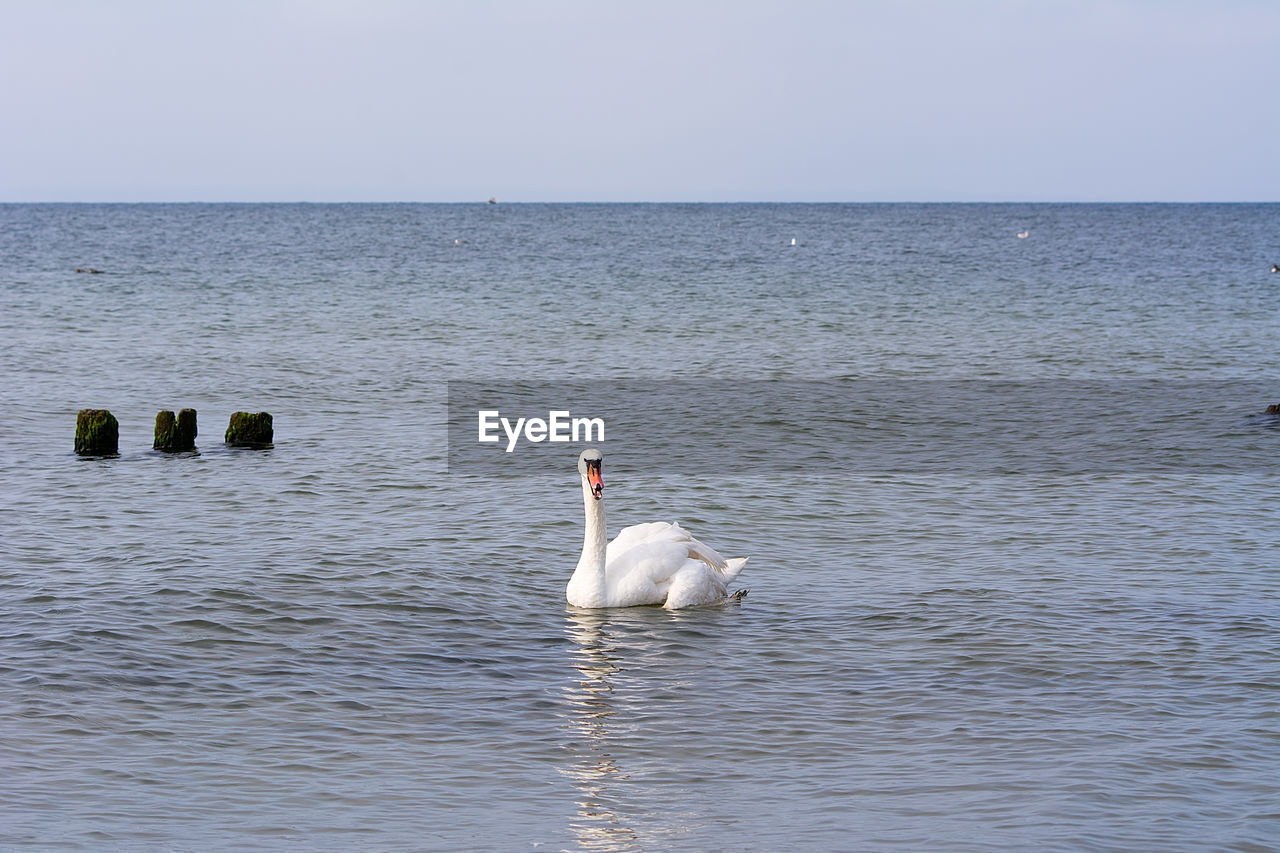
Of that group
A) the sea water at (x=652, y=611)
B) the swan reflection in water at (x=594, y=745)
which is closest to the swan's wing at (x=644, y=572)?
the sea water at (x=652, y=611)

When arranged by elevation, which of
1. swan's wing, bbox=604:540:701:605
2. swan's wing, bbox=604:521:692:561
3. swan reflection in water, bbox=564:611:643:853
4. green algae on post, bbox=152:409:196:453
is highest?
green algae on post, bbox=152:409:196:453

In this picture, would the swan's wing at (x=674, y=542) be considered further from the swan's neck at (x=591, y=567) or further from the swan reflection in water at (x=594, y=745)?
the swan reflection in water at (x=594, y=745)

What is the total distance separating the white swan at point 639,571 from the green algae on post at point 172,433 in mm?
10014

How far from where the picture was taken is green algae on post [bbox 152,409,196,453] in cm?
2184

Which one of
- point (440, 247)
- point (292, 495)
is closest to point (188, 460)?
point (292, 495)

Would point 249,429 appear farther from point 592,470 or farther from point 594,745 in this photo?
point 594,745

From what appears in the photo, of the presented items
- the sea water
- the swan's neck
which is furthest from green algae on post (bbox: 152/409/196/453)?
the swan's neck

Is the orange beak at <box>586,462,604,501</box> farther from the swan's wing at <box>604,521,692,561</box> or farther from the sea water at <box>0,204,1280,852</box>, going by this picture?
the sea water at <box>0,204,1280,852</box>

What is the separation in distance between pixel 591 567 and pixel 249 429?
1061 centimetres

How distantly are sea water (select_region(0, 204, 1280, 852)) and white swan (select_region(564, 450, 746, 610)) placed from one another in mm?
328

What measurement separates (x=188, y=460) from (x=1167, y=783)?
16.4 meters

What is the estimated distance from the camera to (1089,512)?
18062mm

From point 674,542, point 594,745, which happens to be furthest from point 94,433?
point 594,745

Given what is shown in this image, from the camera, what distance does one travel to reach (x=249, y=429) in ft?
73.7
